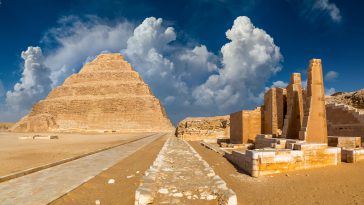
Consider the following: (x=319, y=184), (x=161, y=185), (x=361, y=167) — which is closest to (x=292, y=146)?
(x=361, y=167)

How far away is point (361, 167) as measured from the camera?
25.9 feet

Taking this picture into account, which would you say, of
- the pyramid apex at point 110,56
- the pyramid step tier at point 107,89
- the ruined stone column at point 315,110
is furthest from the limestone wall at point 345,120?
the pyramid apex at point 110,56

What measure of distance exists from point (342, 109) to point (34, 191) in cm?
1494

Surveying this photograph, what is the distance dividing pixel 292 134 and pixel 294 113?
0.93m

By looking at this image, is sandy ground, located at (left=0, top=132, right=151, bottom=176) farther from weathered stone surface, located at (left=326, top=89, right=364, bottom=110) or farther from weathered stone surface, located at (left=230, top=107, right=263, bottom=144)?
weathered stone surface, located at (left=326, top=89, right=364, bottom=110)

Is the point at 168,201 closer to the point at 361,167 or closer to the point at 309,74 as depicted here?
the point at 361,167

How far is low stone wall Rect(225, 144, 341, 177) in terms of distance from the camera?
749 centimetres

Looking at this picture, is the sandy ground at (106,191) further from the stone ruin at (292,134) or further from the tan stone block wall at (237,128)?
the tan stone block wall at (237,128)

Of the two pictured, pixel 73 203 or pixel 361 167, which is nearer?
pixel 73 203

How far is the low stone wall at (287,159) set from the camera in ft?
24.6

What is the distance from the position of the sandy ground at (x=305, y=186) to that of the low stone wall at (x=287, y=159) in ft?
0.74

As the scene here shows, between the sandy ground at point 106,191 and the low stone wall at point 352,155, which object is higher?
the low stone wall at point 352,155

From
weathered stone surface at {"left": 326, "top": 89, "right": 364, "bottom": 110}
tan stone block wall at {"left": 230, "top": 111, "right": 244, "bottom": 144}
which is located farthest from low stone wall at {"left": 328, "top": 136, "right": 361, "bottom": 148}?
weathered stone surface at {"left": 326, "top": 89, "right": 364, "bottom": 110}

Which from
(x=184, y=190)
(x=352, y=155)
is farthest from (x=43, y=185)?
(x=352, y=155)
